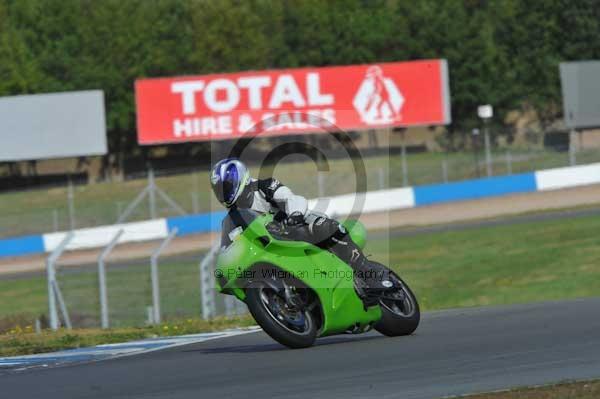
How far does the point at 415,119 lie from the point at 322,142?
12.5 metres

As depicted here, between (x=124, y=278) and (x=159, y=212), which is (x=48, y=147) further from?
(x=124, y=278)

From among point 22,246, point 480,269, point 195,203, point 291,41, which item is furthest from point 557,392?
point 291,41

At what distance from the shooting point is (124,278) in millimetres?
24875

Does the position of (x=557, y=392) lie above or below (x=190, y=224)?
above

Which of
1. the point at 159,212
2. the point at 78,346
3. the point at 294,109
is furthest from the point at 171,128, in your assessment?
the point at 78,346

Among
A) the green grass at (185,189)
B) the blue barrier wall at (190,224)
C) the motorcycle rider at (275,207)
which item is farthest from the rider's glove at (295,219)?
the blue barrier wall at (190,224)

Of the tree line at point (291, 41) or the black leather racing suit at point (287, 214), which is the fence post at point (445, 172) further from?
the black leather racing suit at point (287, 214)

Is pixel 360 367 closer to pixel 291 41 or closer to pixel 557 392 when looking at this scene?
pixel 557 392

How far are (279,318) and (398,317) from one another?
4.42ft

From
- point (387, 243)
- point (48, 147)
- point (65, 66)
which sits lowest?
point (387, 243)

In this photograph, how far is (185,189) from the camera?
120 feet

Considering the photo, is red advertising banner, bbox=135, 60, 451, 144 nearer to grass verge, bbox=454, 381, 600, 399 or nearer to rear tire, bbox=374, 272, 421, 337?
rear tire, bbox=374, 272, 421, 337

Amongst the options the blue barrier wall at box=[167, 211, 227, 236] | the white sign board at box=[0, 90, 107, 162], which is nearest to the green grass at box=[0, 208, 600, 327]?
the blue barrier wall at box=[167, 211, 227, 236]

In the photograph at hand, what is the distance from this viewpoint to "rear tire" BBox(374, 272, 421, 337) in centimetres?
1021
